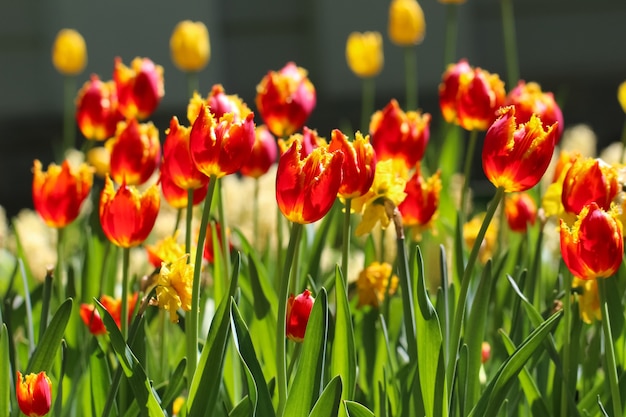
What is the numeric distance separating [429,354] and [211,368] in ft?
0.86

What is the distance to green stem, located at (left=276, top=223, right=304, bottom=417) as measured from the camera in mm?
1170

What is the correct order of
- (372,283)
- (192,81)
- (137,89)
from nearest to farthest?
(372,283)
(137,89)
(192,81)

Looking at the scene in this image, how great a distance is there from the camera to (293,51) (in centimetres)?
926

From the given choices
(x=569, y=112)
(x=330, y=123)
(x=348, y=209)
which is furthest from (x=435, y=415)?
(x=569, y=112)

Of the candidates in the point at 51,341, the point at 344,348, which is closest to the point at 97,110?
the point at 51,341

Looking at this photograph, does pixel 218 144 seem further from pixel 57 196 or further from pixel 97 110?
pixel 97 110

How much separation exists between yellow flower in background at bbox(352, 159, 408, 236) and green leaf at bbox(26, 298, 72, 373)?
0.39 meters

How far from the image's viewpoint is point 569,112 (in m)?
9.04

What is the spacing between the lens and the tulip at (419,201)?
1675 mm

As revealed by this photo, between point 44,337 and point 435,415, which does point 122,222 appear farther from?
point 435,415

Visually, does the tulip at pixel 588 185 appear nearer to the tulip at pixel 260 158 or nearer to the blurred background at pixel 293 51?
the tulip at pixel 260 158

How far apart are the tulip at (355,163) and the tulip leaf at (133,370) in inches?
12.2

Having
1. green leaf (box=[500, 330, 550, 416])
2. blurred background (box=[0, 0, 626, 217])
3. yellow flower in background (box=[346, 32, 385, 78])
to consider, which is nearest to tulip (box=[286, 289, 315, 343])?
green leaf (box=[500, 330, 550, 416])

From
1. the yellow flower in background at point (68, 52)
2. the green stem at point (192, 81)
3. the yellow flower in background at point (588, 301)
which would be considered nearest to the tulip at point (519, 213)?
the yellow flower in background at point (588, 301)
